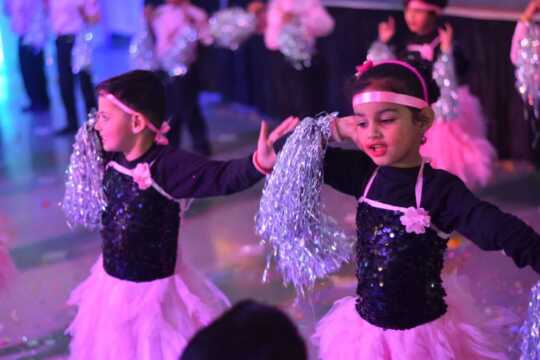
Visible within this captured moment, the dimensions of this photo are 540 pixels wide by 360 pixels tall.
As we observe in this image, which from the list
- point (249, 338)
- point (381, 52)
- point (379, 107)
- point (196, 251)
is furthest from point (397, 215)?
point (381, 52)

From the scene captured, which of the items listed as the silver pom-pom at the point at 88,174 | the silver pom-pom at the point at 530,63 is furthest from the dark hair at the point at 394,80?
the silver pom-pom at the point at 530,63

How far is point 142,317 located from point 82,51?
4562 mm

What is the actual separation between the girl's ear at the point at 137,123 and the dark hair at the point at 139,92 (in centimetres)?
2

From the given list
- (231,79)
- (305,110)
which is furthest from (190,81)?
(231,79)

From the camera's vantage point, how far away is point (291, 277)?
8.25ft

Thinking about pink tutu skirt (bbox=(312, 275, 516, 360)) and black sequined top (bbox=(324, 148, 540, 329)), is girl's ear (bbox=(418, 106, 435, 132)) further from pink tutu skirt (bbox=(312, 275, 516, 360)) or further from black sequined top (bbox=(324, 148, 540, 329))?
pink tutu skirt (bbox=(312, 275, 516, 360))

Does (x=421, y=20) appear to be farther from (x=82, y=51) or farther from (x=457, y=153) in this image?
(x=82, y=51)

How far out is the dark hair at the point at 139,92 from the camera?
2.83 m

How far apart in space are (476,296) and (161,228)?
1.56m

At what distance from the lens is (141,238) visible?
9.19ft

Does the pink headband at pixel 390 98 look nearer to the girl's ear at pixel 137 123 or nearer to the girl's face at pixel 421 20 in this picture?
the girl's ear at pixel 137 123

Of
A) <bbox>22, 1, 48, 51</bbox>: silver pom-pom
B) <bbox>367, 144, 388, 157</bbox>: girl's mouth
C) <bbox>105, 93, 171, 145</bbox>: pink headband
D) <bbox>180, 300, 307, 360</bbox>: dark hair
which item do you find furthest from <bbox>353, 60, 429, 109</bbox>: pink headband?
<bbox>22, 1, 48, 51</bbox>: silver pom-pom

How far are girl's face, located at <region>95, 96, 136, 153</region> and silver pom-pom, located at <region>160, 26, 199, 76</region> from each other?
128 inches

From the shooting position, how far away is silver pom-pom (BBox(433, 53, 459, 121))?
4699mm
